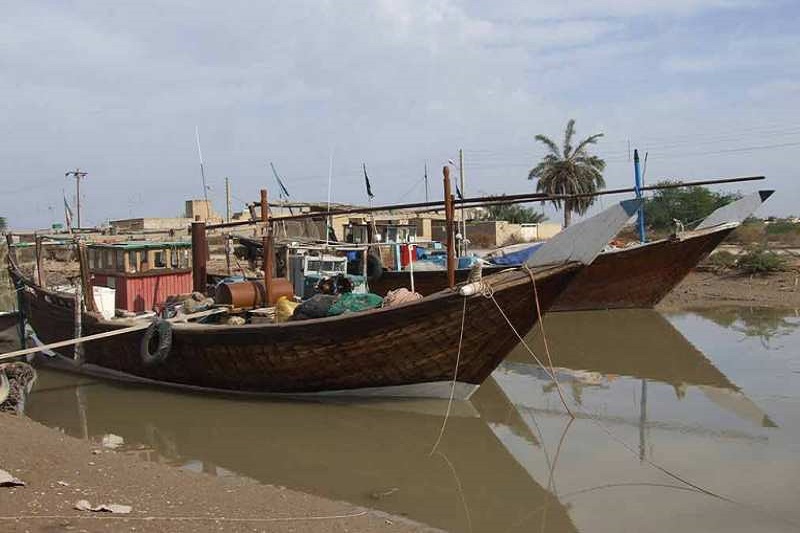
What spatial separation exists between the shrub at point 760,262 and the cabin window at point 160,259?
645 inches

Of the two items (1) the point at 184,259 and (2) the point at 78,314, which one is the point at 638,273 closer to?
(1) the point at 184,259

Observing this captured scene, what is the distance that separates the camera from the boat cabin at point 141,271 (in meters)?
12.1

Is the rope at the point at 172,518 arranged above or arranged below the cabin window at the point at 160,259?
below

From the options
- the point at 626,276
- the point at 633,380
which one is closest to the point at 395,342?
the point at 633,380

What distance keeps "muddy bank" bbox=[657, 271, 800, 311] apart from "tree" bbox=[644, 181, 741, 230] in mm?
15896

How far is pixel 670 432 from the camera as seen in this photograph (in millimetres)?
7605

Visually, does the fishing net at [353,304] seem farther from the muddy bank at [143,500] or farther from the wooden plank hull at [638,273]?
the wooden plank hull at [638,273]

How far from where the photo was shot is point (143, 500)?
5062 mm

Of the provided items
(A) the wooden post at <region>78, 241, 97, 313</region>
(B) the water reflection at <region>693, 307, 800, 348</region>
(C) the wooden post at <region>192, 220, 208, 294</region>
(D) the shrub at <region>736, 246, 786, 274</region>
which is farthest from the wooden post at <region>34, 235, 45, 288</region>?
(D) the shrub at <region>736, 246, 786, 274</region>

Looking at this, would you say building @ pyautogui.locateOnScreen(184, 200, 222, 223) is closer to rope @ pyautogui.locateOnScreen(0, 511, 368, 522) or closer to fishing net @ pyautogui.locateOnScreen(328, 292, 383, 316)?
fishing net @ pyautogui.locateOnScreen(328, 292, 383, 316)

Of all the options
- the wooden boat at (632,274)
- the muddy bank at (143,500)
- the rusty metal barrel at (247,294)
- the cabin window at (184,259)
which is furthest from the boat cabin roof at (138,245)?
the muddy bank at (143,500)

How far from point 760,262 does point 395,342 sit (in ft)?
52.8

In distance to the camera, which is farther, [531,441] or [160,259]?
[160,259]

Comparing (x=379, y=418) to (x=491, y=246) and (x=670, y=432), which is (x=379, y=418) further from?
(x=491, y=246)
